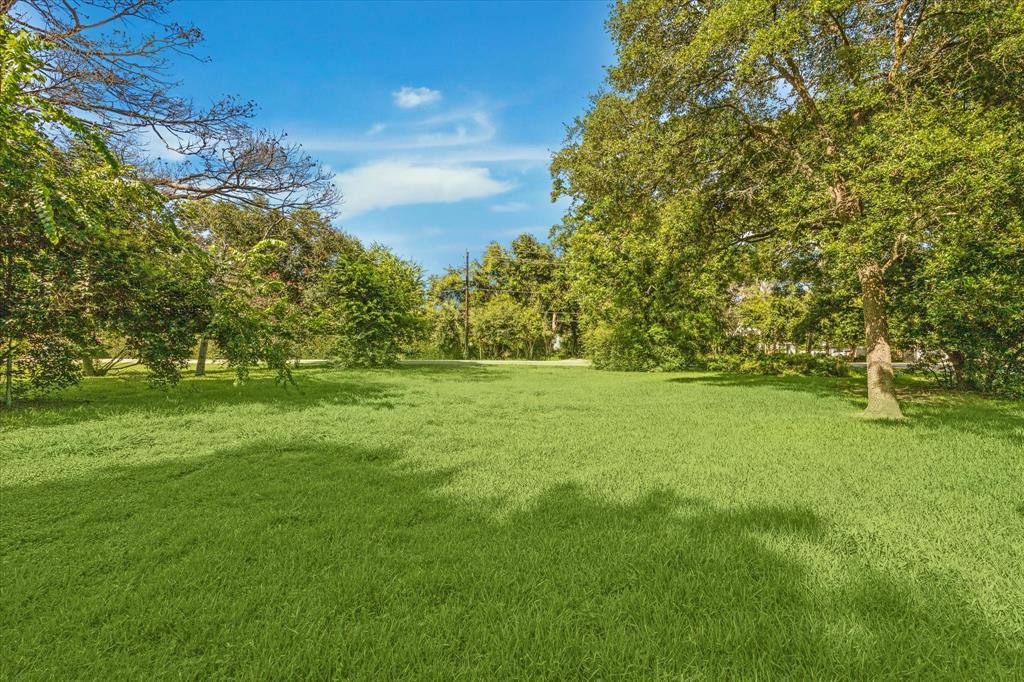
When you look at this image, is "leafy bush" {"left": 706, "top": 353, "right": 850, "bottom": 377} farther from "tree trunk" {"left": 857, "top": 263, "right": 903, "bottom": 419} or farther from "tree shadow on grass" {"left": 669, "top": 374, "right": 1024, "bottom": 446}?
"tree trunk" {"left": 857, "top": 263, "right": 903, "bottom": 419}

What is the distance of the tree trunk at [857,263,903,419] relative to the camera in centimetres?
777

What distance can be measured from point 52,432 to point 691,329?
70.0 feet

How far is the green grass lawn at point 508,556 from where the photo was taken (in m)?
1.94

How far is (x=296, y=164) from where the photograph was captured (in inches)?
451

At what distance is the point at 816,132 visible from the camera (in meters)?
8.27

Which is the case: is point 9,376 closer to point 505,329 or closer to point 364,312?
point 364,312

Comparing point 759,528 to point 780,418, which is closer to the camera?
point 759,528

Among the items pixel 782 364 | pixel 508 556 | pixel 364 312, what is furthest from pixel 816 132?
pixel 364 312

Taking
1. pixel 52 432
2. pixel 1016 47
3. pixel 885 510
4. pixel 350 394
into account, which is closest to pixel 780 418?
pixel 885 510

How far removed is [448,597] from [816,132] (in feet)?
33.3

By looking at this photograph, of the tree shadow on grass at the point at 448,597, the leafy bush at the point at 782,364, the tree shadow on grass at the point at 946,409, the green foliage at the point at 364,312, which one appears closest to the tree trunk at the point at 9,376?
the tree shadow on grass at the point at 448,597

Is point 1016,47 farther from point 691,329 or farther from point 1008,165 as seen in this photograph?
point 691,329

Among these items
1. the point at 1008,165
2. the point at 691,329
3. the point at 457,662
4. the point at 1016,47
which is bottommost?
the point at 457,662

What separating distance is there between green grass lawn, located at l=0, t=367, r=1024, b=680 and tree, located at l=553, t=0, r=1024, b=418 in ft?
11.3
